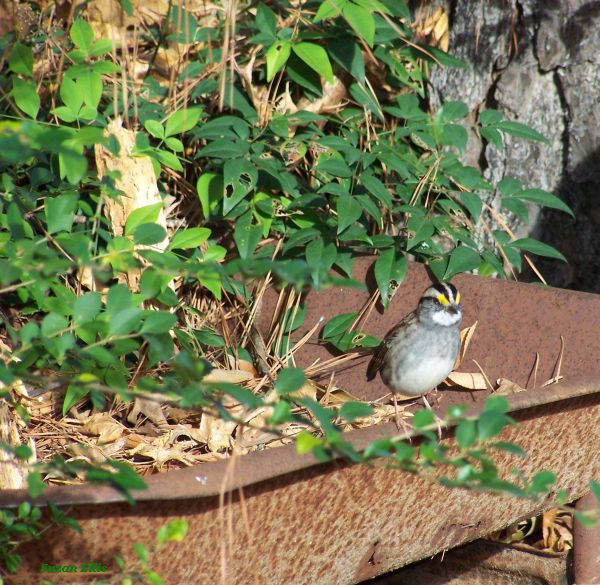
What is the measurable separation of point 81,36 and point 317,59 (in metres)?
0.96

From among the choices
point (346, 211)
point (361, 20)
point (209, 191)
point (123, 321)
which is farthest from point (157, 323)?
point (361, 20)

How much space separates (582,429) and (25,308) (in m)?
2.04

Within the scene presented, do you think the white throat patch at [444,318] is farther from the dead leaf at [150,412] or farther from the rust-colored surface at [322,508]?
the dead leaf at [150,412]

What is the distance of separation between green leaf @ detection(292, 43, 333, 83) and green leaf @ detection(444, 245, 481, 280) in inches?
36.7

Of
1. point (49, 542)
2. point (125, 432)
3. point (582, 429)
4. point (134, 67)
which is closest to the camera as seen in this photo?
point (49, 542)

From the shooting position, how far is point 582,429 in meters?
2.55

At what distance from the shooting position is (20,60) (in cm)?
298

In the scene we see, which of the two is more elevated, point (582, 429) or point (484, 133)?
point (484, 133)

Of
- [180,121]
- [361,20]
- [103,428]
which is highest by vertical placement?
[361,20]

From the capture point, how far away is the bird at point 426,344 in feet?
10.7

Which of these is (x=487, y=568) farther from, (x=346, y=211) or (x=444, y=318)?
(x=346, y=211)

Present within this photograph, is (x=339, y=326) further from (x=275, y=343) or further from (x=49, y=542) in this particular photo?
(x=49, y=542)

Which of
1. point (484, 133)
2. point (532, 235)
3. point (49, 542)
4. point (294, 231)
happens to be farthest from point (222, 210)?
point (49, 542)

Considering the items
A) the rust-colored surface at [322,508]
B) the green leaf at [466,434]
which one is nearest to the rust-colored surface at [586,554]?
the rust-colored surface at [322,508]
